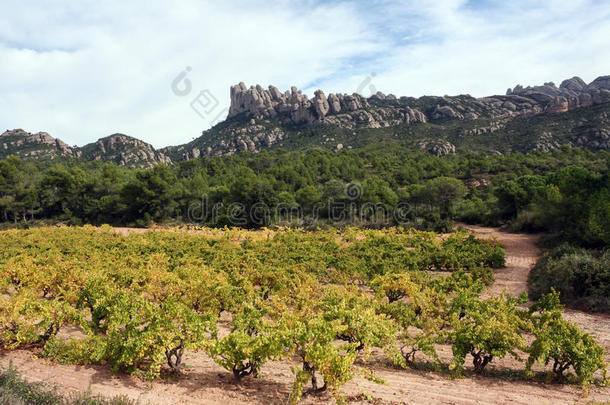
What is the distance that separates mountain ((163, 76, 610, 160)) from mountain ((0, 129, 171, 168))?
9.58 m

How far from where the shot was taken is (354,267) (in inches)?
509

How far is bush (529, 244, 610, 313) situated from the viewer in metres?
10.5

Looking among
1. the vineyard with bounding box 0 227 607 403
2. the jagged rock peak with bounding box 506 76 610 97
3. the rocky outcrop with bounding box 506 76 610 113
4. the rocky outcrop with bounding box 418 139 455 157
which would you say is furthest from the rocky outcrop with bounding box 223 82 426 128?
the vineyard with bounding box 0 227 607 403

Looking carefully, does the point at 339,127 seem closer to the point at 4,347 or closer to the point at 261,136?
the point at 261,136

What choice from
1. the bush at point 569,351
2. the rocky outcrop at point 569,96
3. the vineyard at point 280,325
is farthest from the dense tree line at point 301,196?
the rocky outcrop at point 569,96

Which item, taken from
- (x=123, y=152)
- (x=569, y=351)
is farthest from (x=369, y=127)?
(x=569, y=351)

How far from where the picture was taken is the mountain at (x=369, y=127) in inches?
2552

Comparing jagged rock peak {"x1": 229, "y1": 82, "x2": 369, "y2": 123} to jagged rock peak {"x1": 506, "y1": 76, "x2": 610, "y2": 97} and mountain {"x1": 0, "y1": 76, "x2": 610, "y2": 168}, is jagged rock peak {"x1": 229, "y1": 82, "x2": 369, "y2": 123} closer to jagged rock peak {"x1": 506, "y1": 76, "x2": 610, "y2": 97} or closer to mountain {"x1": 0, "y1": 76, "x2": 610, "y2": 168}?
mountain {"x1": 0, "y1": 76, "x2": 610, "y2": 168}

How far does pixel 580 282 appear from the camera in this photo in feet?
37.6

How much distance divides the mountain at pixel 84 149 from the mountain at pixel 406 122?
31.4ft

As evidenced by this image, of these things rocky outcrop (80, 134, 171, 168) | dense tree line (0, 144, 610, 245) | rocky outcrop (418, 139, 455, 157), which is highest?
rocky outcrop (80, 134, 171, 168)

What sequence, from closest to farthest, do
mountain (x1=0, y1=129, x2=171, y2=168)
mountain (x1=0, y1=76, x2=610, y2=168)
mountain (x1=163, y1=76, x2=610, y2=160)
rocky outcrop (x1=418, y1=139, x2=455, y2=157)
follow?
1. rocky outcrop (x1=418, y1=139, x2=455, y2=157)
2. mountain (x1=163, y1=76, x2=610, y2=160)
3. mountain (x1=0, y1=76, x2=610, y2=168)
4. mountain (x1=0, y1=129, x2=171, y2=168)

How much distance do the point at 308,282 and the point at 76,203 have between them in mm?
40907

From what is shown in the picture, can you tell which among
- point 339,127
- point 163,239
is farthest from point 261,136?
point 163,239
